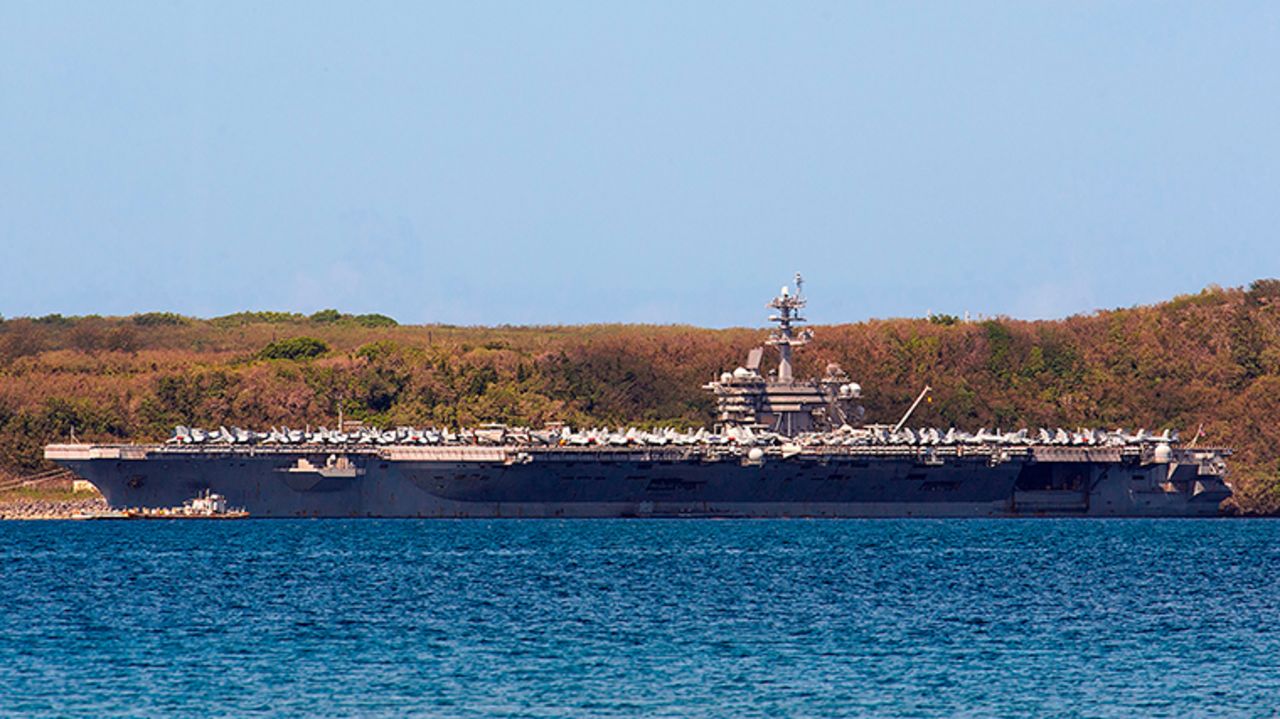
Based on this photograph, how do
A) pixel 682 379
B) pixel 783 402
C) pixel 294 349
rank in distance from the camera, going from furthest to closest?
pixel 294 349, pixel 682 379, pixel 783 402

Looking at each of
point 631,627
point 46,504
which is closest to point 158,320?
point 46,504

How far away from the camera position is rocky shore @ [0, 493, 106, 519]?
64.4 meters

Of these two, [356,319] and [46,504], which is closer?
[46,504]

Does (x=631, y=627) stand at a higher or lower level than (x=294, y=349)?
lower

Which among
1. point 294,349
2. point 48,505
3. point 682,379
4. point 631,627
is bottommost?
point 631,627

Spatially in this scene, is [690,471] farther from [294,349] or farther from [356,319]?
[356,319]

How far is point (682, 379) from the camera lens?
8200 cm

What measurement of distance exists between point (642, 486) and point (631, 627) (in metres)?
25.9

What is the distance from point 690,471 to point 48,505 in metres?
23.8

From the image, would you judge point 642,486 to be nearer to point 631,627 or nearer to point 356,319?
point 631,627

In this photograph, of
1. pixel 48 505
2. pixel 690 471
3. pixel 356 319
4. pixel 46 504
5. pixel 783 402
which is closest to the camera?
pixel 690 471

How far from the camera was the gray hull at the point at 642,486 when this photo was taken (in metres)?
53.8

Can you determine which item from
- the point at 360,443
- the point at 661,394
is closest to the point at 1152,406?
the point at 661,394

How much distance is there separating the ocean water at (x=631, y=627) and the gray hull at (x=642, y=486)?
3.65 metres
